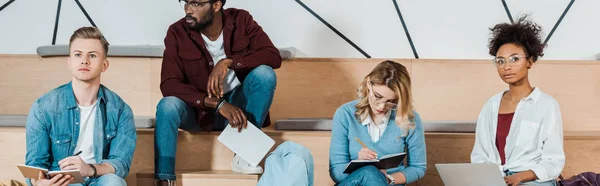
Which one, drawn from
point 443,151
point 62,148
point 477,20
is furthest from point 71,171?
point 477,20

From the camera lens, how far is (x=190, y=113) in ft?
11.5

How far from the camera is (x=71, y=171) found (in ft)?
9.46

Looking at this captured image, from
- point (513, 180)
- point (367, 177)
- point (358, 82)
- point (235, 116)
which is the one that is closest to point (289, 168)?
point (367, 177)

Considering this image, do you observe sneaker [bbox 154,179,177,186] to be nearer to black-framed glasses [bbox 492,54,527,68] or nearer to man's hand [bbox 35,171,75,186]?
man's hand [bbox 35,171,75,186]

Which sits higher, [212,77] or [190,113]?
[212,77]

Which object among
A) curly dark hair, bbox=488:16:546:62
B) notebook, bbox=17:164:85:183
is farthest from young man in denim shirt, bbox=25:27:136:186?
curly dark hair, bbox=488:16:546:62

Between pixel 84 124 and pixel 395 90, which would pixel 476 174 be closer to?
pixel 395 90

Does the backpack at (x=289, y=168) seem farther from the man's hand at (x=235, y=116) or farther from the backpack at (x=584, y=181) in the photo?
the backpack at (x=584, y=181)

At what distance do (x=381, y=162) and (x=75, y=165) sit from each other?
3.11 ft

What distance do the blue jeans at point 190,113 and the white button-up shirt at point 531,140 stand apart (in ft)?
2.55

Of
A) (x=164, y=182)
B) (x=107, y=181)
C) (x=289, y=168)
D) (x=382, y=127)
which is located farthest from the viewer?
(x=164, y=182)

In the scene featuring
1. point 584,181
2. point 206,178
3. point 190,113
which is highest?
point 190,113

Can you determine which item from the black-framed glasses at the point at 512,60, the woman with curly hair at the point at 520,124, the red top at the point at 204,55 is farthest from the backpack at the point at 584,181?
the red top at the point at 204,55

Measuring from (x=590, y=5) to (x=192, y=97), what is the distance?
1.88 m
